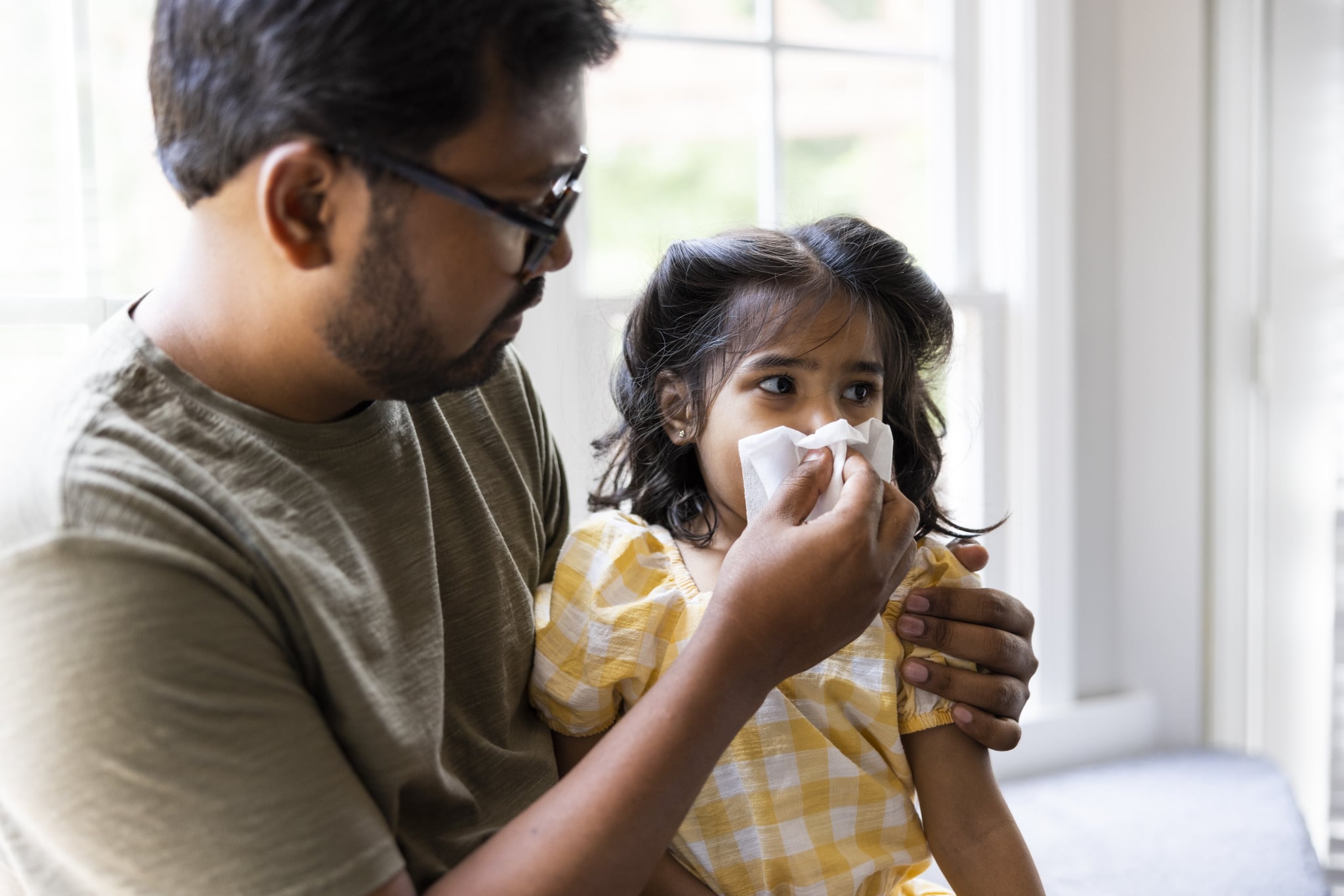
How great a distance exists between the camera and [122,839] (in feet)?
2.56

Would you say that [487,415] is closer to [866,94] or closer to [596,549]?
[596,549]

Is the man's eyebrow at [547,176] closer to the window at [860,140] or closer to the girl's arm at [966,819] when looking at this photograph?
the window at [860,140]

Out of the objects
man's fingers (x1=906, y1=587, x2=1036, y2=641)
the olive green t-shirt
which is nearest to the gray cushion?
man's fingers (x1=906, y1=587, x2=1036, y2=641)

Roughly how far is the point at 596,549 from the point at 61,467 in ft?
2.11

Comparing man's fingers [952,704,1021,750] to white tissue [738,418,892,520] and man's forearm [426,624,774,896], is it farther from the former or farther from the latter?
man's forearm [426,624,774,896]

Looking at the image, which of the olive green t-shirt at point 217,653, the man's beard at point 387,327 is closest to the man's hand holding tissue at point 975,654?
the olive green t-shirt at point 217,653

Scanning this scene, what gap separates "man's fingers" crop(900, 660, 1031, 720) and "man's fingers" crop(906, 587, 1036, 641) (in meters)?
0.06

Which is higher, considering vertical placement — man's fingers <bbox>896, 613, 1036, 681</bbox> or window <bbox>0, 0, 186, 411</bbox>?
window <bbox>0, 0, 186, 411</bbox>

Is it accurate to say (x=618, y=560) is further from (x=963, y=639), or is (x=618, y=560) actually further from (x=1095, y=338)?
(x=1095, y=338)

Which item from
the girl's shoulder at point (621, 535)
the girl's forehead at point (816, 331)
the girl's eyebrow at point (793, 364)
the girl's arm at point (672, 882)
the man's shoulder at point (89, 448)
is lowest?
the girl's arm at point (672, 882)

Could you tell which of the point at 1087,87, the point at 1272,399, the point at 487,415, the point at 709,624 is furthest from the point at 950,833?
the point at 1087,87

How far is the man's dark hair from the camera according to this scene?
88 cm

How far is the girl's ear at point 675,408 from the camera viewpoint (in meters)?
1.43

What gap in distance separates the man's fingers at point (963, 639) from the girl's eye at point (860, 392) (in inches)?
9.9
